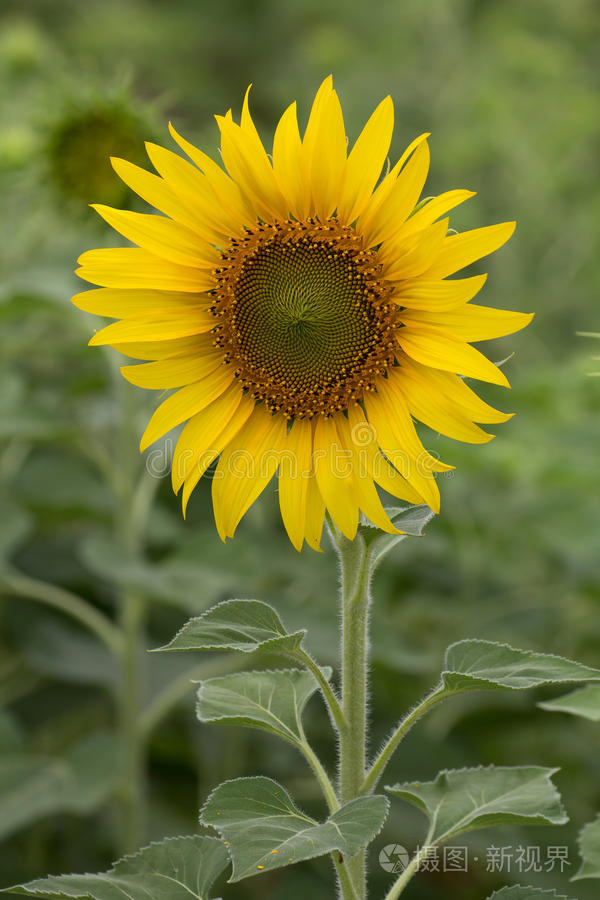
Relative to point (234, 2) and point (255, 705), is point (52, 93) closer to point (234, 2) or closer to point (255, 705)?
point (255, 705)

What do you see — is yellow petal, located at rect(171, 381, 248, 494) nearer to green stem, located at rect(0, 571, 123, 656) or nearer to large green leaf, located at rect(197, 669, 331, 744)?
large green leaf, located at rect(197, 669, 331, 744)

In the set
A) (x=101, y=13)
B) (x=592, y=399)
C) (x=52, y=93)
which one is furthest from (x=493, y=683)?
(x=101, y=13)

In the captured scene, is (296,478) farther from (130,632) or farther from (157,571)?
(130,632)

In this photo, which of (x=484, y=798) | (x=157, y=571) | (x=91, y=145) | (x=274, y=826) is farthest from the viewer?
(x=91, y=145)

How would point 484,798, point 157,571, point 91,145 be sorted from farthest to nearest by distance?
point 91,145
point 157,571
point 484,798

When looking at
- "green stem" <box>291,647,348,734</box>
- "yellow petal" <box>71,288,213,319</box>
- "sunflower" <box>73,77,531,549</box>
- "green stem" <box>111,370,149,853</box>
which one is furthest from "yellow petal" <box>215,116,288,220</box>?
"green stem" <box>111,370,149,853</box>

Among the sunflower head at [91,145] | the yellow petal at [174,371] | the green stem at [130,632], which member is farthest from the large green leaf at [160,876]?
the sunflower head at [91,145]

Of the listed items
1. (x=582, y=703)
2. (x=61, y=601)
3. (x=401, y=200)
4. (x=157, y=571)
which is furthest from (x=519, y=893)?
(x=61, y=601)
